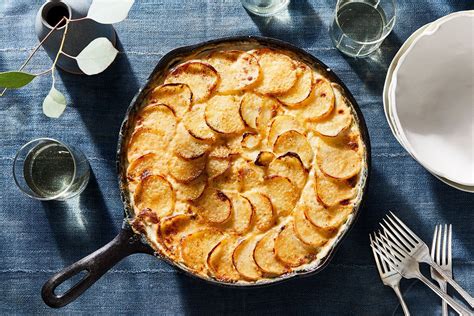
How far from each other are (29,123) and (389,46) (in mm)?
1244

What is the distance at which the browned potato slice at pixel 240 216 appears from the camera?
194cm

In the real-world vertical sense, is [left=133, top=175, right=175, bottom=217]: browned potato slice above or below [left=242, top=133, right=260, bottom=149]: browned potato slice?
below

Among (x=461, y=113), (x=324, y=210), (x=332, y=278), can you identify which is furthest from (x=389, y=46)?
(x=332, y=278)

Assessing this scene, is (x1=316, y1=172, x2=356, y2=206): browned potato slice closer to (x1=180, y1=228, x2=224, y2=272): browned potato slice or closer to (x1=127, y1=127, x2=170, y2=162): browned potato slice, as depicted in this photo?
(x1=180, y1=228, x2=224, y2=272): browned potato slice

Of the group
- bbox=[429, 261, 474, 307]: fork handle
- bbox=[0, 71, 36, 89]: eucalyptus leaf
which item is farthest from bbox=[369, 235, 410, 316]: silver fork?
bbox=[0, 71, 36, 89]: eucalyptus leaf

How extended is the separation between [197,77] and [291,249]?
0.59 meters

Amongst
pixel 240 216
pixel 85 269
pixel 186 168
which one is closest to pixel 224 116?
pixel 186 168

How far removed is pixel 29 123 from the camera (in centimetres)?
221

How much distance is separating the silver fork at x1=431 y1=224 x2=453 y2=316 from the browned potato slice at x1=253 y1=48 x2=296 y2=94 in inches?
27.1

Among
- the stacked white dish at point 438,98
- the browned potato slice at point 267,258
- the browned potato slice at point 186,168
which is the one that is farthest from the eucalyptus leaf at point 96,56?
the stacked white dish at point 438,98

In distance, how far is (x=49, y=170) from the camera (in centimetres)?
215

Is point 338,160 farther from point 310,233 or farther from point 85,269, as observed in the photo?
point 85,269

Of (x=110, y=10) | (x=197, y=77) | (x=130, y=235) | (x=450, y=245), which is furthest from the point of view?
(x=450, y=245)

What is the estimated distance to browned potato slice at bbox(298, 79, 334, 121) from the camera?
195 cm
